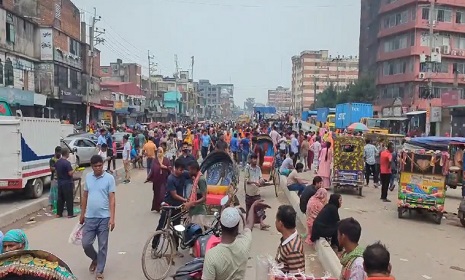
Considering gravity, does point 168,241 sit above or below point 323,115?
below

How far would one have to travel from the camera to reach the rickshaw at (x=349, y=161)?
578 inches

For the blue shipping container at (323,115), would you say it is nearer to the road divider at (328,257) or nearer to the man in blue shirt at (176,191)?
the road divider at (328,257)

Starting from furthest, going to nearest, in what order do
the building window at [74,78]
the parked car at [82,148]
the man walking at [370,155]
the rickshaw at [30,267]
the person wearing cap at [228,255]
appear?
the building window at [74,78] → the parked car at [82,148] → the man walking at [370,155] → the person wearing cap at [228,255] → the rickshaw at [30,267]

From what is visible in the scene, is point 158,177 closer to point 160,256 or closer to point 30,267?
point 160,256

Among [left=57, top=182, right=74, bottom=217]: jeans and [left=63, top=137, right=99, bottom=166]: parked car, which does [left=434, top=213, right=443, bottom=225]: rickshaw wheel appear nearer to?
[left=57, top=182, right=74, bottom=217]: jeans

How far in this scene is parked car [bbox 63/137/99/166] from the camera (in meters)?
20.9

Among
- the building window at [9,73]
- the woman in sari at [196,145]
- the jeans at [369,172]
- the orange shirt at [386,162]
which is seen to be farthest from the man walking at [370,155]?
the building window at [9,73]

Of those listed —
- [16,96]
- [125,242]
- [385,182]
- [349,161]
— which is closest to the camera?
[125,242]

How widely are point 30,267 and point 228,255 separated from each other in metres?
1.52

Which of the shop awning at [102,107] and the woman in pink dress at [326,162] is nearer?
the woman in pink dress at [326,162]

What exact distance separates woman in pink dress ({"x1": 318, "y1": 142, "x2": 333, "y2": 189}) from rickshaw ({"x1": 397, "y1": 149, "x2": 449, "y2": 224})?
307 cm

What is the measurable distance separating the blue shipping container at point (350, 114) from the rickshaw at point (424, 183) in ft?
68.9

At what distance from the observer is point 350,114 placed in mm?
32312

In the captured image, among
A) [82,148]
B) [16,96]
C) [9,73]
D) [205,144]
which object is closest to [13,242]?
[82,148]
